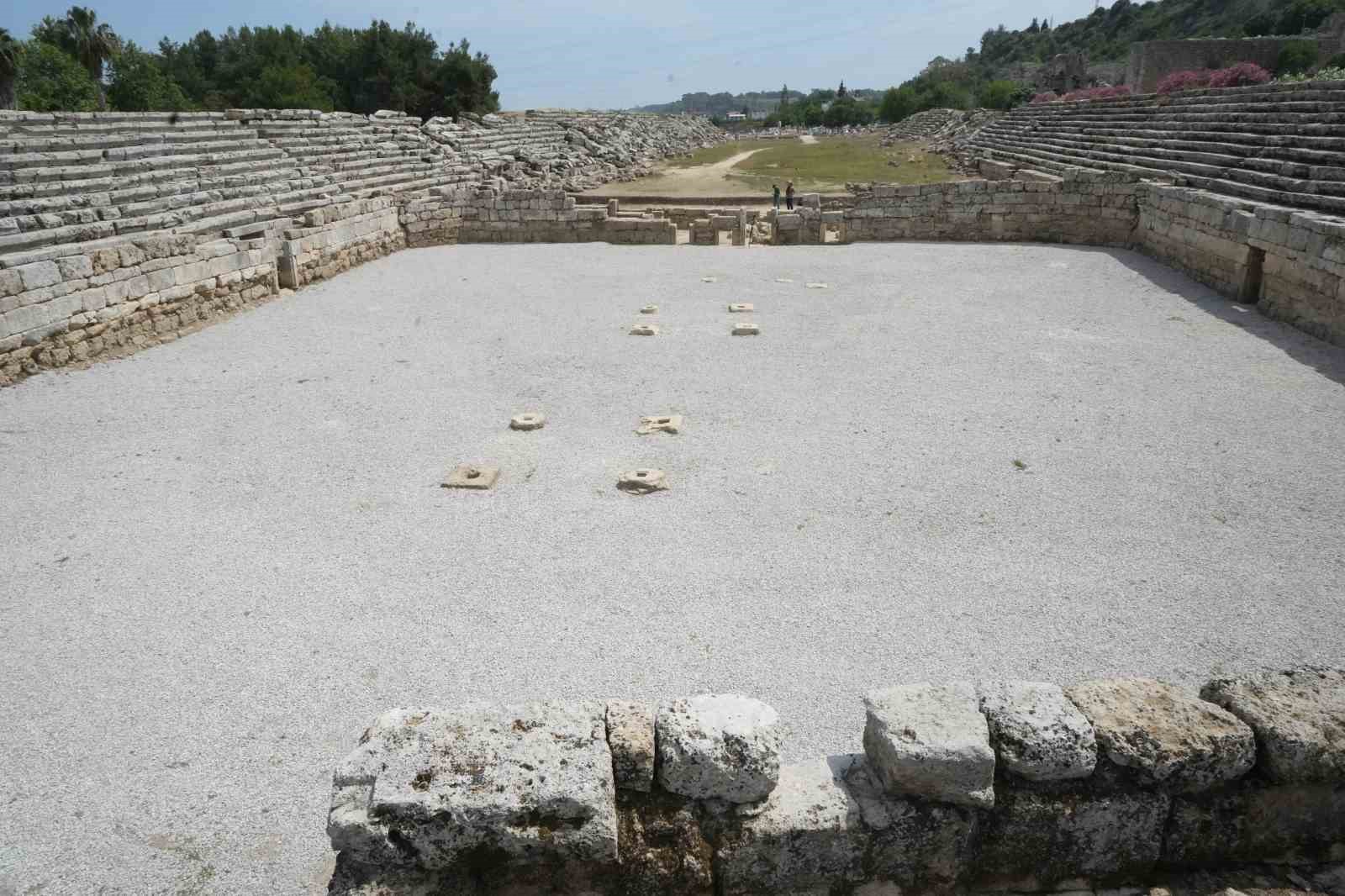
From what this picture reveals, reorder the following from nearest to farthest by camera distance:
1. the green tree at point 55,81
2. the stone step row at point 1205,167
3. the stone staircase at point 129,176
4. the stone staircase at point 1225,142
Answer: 1. the stone staircase at point 129,176
2. the stone step row at point 1205,167
3. the stone staircase at point 1225,142
4. the green tree at point 55,81

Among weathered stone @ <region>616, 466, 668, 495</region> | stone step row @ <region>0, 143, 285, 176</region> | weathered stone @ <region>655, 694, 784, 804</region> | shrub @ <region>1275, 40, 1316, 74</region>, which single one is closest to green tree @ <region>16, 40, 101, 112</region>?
stone step row @ <region>0, 143, 285, 176</region>

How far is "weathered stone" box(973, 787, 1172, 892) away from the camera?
9.99ft

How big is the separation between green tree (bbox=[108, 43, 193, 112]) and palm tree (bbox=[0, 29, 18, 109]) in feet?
31.6

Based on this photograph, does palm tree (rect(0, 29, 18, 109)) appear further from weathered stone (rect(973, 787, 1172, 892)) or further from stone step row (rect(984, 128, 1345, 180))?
weathered stone (rect(973, 787, 1172, 892))

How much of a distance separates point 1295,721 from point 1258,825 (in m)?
0.43

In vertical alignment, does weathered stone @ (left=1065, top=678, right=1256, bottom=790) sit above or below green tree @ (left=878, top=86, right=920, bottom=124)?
below

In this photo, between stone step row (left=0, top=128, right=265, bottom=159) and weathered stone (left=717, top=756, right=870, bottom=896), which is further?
stone step row (left=0, top=128, right=265, bottom=159)

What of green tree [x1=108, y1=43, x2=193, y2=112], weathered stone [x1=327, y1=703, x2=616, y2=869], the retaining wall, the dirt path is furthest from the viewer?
green tree [x1=108, y1=43, x2=193, y2=112]

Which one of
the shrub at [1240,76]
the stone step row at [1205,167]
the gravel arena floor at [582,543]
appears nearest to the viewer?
the gravel arena floor at [582,543]

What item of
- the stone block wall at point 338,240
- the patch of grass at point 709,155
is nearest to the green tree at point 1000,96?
the patch of grass at point 709,155

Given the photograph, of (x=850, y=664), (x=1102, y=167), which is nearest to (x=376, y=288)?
(x=850, y=664)

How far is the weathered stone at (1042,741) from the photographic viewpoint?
2988 mm

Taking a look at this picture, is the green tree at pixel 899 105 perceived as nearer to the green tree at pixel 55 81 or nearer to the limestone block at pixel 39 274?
the green tree at pixel 55 81

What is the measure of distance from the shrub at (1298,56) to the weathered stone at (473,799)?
55806 mm
